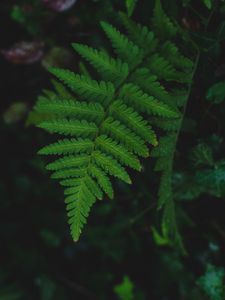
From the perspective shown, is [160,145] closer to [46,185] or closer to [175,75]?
[175,75]

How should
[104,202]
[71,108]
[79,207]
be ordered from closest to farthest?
[79,207] → [71,108] → [104,202]

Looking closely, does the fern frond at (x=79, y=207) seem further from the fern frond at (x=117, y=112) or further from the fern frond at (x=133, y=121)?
the fern frond at (x=133, y=121)

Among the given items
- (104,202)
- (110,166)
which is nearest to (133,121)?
(110,166)

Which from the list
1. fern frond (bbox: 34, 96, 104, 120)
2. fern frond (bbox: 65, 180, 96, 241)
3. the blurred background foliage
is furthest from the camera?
the blurred background foliage

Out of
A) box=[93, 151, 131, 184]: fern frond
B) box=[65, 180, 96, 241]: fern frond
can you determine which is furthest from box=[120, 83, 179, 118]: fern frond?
box=[65, 180, 96, 241]: fern frond

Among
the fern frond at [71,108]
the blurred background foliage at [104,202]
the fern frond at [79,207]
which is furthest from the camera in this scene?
the blurred background foliage at [104,202]

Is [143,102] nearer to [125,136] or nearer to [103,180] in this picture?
[125,136]

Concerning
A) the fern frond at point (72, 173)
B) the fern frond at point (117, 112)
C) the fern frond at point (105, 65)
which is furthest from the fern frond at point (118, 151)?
the fern frond at point (105, 65)

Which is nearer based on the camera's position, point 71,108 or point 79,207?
point 79,207

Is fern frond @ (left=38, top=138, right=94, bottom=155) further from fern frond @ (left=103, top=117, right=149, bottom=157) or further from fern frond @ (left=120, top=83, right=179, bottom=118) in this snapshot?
fern frond @ (left=120, top=83, right=179, bottom=118)
